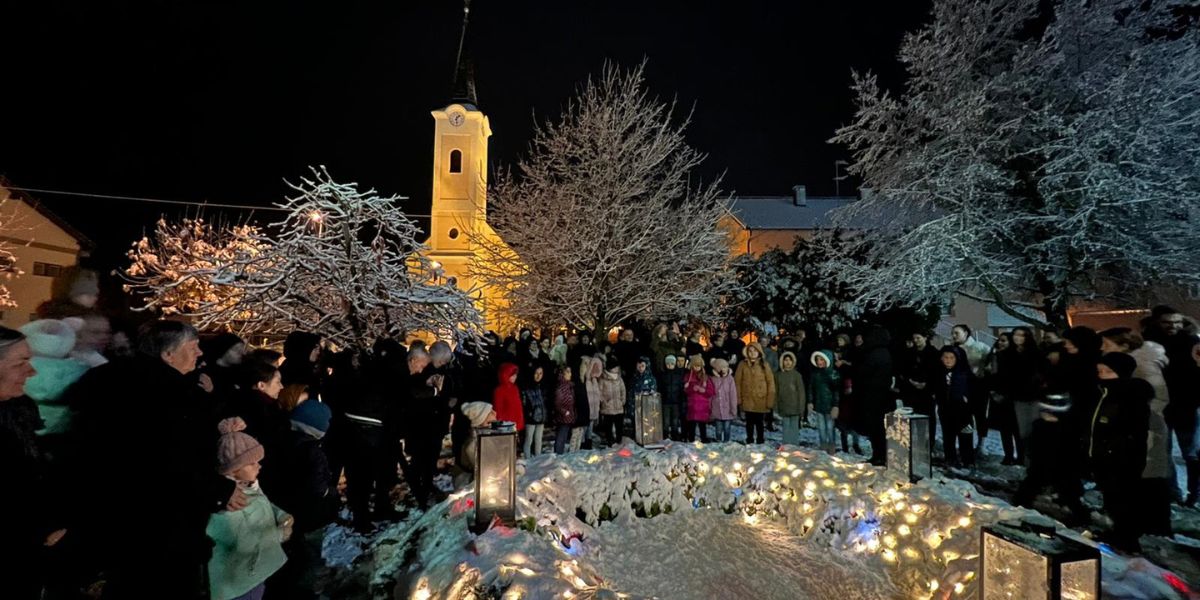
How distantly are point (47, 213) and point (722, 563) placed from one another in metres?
38.3

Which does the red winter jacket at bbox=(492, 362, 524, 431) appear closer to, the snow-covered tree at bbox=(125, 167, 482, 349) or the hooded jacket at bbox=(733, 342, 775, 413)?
the snow-covered tree at bbox=(125, 167, 482, 349)

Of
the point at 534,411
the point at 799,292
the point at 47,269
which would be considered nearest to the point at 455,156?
the point at 47,269

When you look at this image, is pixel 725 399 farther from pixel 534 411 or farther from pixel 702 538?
pixel 702 538

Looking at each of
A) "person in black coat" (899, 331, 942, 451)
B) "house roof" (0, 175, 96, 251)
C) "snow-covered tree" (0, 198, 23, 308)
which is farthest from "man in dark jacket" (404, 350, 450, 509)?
"house roof" (0, 175, 96, 251)

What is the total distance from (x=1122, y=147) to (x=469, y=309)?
13.0 metres

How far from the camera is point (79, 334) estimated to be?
459cm

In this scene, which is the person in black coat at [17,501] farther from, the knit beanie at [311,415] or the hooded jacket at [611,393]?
the hooded jacket at [611,393]

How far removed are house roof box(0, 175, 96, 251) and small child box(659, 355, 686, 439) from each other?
30437 mm

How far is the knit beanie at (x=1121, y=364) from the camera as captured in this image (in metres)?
4.88

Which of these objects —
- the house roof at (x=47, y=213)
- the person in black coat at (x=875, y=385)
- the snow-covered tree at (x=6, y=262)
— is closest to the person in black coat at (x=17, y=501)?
the person in black coat at (x=875, y=385)

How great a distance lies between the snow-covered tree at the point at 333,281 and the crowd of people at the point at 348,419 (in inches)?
44.5

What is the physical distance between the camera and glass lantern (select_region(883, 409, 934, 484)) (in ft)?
17.8

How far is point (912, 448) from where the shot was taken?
5441mm

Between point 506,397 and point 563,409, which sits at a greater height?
point 506,397
